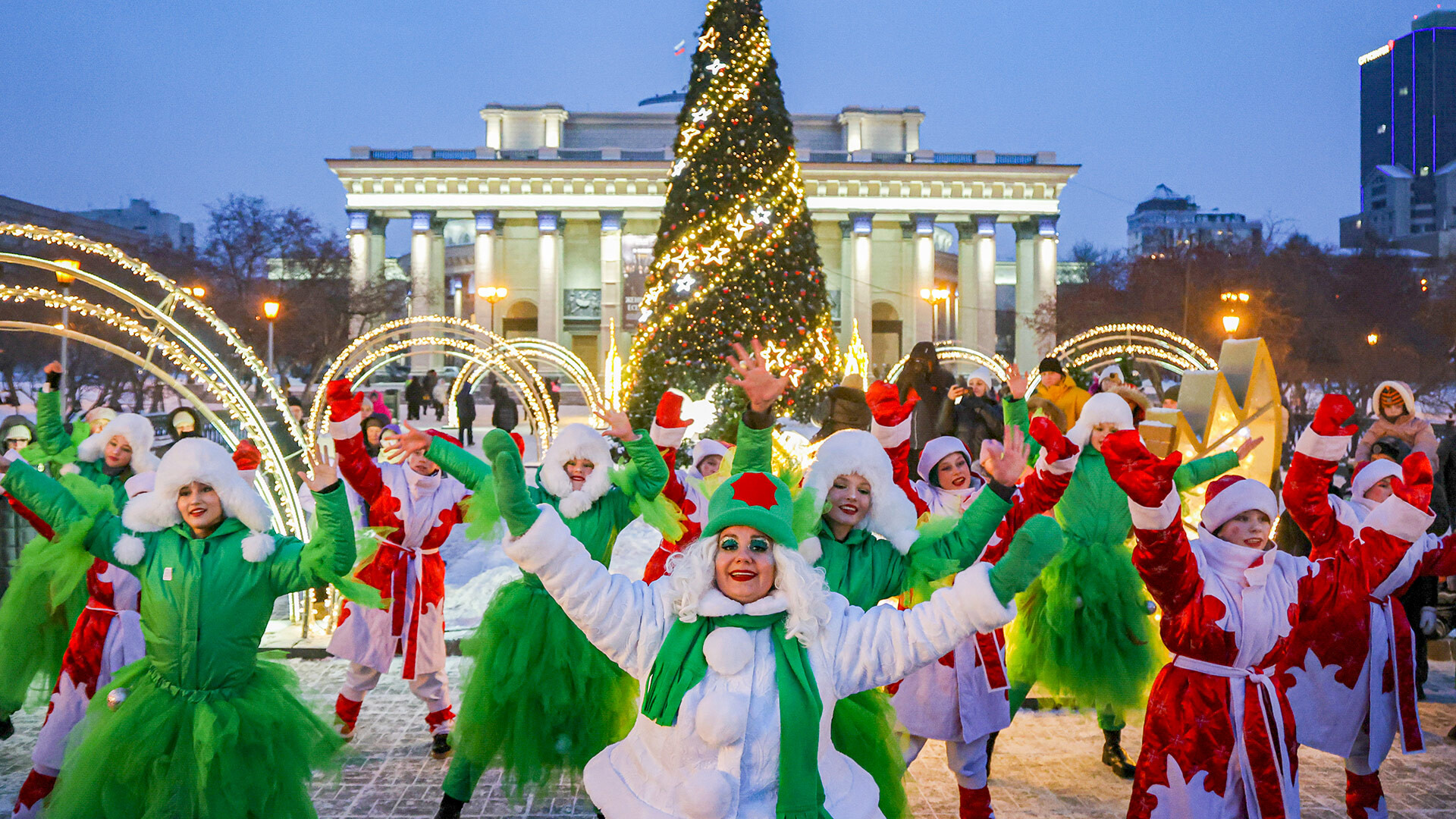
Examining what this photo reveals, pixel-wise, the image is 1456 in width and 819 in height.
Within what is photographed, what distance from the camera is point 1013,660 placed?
577cm

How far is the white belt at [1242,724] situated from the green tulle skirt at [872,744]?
44.5 inches

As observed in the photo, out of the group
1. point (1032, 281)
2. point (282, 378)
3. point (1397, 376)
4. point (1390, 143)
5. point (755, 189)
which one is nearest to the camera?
point (755, 189)

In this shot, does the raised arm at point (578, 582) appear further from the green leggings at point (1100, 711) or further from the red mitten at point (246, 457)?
the red mitten at point (246, 457)

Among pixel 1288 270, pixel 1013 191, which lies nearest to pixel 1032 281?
pixel 1013 191

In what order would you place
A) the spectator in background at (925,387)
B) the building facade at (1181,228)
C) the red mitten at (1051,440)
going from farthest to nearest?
the building facade at (1181,228)
the spectator in background at (925,387)
the red mitten at (1051,440)

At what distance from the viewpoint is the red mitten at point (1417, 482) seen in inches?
171

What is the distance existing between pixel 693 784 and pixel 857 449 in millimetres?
1567

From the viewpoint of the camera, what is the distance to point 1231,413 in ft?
36.0

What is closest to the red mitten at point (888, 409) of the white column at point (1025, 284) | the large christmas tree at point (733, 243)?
the large christmas tree at point (733, 243)

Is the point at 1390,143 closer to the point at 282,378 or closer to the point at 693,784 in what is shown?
the point at 282,378

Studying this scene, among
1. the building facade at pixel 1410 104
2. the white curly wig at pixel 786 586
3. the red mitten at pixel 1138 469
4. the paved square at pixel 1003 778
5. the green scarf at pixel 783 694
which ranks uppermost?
the building facade at pixel 1410 104

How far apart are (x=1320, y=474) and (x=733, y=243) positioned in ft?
36.1

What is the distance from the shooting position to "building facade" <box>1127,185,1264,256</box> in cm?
3844

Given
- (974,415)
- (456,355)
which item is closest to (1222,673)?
(974,415)
